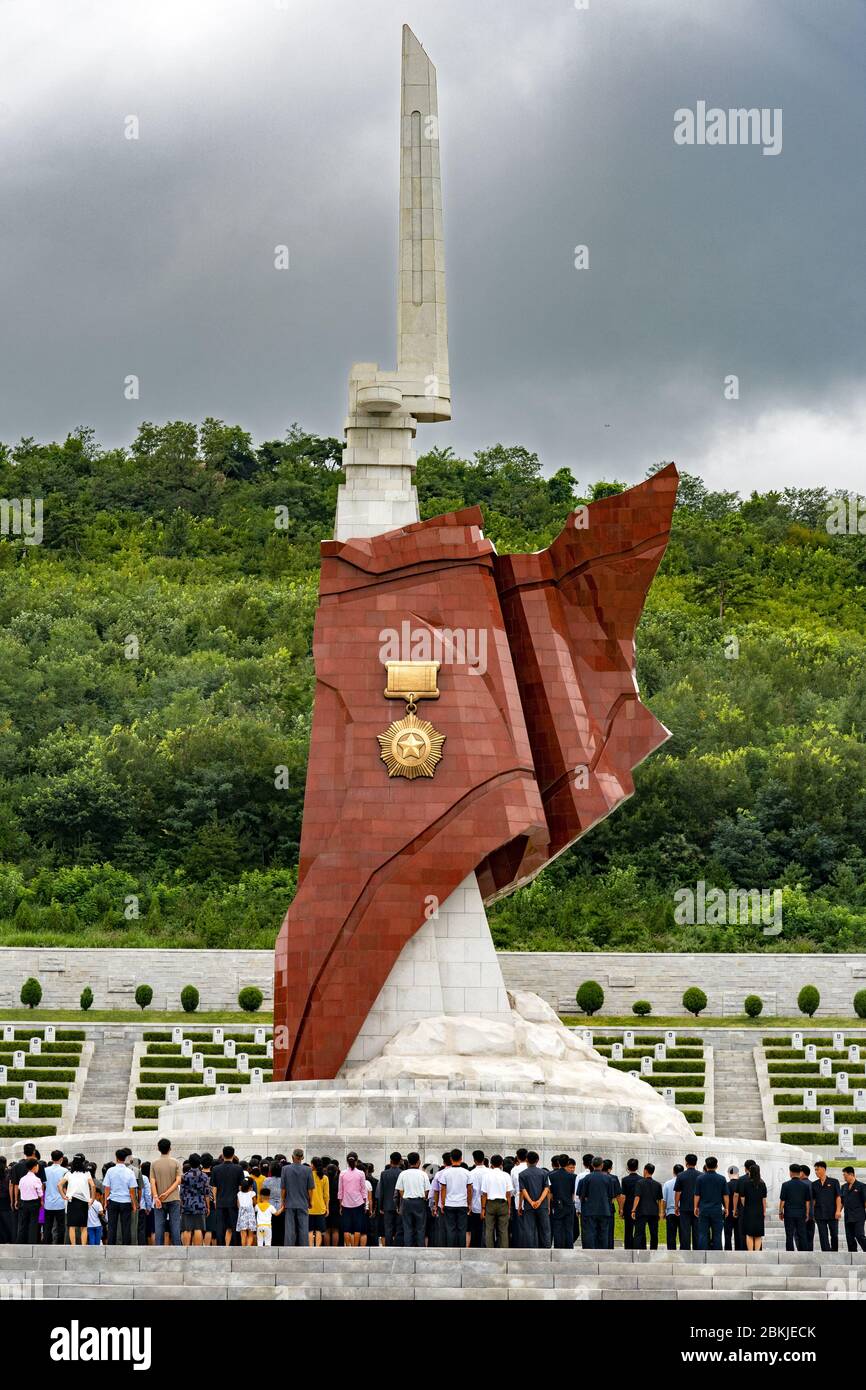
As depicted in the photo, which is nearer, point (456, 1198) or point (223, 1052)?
point (456, 1198)

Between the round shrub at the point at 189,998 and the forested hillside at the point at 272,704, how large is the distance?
144 inches

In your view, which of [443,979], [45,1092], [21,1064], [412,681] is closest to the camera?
[443,979]

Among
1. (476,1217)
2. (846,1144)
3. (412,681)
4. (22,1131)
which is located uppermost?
(412,681)

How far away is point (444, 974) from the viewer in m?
23.7

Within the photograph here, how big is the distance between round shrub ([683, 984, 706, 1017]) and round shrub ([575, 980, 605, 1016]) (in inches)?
49.0

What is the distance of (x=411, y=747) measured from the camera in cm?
2386

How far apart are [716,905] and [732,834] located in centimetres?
198

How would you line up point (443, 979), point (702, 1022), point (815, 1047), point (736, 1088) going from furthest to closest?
point (702, 1022), point (815, 1047), point (736, 1088), point (443, 979)

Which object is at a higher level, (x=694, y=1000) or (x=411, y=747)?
(x=411, y=747)

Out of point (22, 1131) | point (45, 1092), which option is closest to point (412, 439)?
point (22, 1131)

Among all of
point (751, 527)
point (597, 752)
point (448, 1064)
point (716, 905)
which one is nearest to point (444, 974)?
point (448, 1064)

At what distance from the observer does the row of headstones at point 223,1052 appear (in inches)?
1115

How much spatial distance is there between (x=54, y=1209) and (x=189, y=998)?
17.5 meters

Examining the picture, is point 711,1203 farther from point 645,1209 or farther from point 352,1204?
point 352,1204
